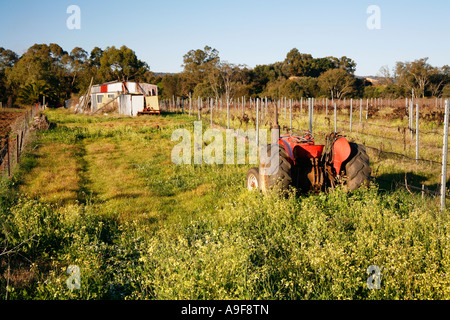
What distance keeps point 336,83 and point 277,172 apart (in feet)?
150

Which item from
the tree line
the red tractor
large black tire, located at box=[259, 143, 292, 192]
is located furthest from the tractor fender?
the tree line

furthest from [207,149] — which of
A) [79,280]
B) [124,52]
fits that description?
[124,52]

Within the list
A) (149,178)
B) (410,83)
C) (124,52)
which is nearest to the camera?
(149,178)

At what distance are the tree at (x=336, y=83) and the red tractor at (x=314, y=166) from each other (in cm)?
4391

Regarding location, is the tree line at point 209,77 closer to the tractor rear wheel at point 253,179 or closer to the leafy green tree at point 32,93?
the leafy green tree at point 32,93

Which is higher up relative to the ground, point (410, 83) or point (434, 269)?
point (410, 83)

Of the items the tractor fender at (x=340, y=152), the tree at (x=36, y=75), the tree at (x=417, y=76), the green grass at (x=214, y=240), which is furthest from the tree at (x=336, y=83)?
the tractor fender at (x=340, y=152)

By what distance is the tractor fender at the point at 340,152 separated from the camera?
6230 mm

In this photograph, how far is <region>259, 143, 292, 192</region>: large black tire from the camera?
19.8ft

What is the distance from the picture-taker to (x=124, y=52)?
56.7 metres
